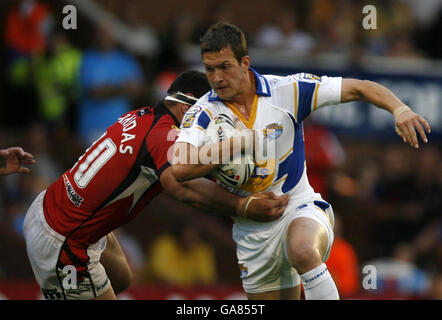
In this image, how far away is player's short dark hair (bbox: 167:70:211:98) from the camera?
6.68 meters

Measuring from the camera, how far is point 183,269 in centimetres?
1133

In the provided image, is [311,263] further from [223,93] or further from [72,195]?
[72,195]

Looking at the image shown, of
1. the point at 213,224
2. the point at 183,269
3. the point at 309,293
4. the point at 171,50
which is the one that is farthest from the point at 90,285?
the point at 171,50

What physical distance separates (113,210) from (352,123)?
27.6 feet

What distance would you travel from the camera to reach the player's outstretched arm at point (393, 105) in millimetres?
5762

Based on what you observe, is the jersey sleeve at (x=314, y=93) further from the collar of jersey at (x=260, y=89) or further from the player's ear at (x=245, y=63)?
the player's ear at (x=245, y=63)

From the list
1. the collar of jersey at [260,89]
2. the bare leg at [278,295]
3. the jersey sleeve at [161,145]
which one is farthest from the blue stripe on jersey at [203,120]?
the bare leg at [278,295]

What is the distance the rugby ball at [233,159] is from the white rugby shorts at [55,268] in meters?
1.32

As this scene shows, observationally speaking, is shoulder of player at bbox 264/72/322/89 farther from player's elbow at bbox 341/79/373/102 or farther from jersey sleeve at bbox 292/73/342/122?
player's elbow at bbox 341/79/373/102

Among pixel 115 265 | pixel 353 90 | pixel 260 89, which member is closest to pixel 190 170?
pixel 260 89

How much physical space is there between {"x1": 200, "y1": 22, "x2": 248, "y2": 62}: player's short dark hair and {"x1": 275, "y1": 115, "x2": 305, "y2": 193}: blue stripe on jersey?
676 mm

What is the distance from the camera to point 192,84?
673cm

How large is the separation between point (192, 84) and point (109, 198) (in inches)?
43.9
